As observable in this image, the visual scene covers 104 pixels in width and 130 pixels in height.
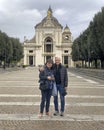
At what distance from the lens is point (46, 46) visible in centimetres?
16762

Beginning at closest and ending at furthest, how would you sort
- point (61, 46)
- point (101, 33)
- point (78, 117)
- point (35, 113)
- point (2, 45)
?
point (78, 117)
point (35, 113)
point (101, 33)
point (2, 45)
point (61, 46)

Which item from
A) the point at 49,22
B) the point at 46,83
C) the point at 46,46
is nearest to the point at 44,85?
the point at 46,83

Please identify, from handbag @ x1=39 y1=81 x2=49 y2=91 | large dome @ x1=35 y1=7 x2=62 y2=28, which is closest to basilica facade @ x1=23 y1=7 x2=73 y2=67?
large dome @ x1=35 y1=7 x2=62 y2=28

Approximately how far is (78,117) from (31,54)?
15605 centimetres

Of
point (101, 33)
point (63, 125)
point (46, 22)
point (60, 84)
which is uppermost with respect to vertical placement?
point (46, 22)

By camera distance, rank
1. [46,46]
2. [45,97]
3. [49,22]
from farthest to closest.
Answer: [49,22] < [46,46] < [45,97]

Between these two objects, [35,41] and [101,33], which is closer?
[101,33]

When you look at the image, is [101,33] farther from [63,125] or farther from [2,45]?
[63,125]

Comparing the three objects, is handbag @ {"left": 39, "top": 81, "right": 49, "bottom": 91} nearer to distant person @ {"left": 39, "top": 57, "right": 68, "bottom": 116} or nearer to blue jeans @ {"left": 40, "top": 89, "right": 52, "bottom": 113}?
blue jeans @ {"left": 40, "top": 89, "right": 52, "bottom": 113}

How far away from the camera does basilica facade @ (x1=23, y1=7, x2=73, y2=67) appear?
544 ft

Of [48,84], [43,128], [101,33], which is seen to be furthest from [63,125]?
[101,33]

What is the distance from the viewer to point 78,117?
1139 cm

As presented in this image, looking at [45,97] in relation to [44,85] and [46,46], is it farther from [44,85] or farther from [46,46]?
[46,46]

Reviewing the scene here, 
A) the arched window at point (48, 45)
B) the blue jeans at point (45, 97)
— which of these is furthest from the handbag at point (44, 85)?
the arched window at point (48, 45)
